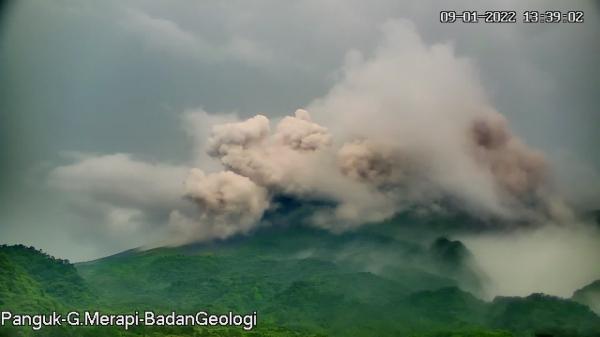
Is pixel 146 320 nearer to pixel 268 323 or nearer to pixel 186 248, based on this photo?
pixel 186 248

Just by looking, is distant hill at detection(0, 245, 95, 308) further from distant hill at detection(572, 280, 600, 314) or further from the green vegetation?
distant hill at detection(572, 280, 600, 314)

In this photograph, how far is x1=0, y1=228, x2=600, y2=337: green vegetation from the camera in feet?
40.4

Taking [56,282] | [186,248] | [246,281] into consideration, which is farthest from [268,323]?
[56,282]

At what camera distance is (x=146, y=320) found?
10.3 metres

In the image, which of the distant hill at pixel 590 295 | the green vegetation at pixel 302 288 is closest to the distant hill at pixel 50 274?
the green vegetation at pixel 302 288

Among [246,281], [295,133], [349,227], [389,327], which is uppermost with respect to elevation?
[295,133]

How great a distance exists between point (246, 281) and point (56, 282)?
179 inches

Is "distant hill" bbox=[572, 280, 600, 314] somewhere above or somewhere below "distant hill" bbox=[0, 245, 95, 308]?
below

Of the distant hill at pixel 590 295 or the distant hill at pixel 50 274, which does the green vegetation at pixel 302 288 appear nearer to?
the distant hill at pixel 50 274

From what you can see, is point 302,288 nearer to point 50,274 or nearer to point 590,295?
point 50,274

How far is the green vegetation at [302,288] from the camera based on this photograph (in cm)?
1233

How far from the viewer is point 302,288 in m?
14.8

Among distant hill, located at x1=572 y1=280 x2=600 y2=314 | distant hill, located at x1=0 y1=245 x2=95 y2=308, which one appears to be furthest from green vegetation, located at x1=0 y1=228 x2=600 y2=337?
distant hill, located at x1=572 y1=280 x2=600 y2=314

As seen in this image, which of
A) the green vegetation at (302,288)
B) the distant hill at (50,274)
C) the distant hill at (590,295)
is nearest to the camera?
the distant hill at (590,295)
